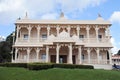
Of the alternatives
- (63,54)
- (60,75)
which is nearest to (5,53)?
(63,54)

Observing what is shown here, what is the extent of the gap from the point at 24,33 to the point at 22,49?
398 cm

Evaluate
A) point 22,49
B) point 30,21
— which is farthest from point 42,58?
point 30,21

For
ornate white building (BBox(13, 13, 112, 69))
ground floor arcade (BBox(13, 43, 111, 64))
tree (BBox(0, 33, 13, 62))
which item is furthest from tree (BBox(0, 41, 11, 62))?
ground floor arcade (BBox(13, 43, 111, 64))

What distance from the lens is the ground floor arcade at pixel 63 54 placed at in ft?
135

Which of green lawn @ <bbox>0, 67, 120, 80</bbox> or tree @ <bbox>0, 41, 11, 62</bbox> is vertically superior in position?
tree @ <bbox>0, 41, 11, 62</bbox>

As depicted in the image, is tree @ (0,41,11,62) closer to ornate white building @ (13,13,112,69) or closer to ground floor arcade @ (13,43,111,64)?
ornate white building @ (13,13,112,69)

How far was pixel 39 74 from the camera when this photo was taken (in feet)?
84.6

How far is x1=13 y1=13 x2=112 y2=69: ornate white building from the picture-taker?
43.6 meters

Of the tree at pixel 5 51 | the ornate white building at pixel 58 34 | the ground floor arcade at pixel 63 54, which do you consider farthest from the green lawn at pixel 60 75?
the tree at pixel 5 51

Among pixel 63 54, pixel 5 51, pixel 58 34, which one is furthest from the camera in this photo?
pixel 5 51

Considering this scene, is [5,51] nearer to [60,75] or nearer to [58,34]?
[58,34]

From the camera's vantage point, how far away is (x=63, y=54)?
42.7 meters

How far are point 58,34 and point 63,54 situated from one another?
4.07m

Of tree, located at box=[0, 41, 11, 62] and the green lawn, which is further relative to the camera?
tree, located at box=[0, 41, 11, 62]
